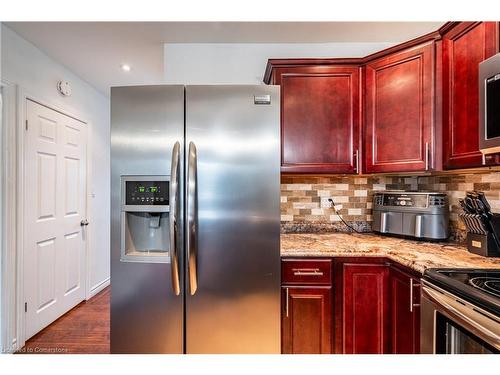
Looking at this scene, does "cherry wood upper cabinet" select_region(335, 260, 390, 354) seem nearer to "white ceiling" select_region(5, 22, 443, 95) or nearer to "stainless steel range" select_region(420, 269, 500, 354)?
"stainless steel range" select_region(420, 269, 500, 354)

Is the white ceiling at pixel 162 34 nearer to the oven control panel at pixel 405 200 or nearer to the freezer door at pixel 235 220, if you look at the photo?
the freezer door at pixel 235 220

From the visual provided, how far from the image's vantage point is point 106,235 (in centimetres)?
331

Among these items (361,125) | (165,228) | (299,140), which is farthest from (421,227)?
(165,228)

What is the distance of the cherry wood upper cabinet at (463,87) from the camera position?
4.25ft

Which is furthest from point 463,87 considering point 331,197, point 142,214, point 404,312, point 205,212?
point 142,214

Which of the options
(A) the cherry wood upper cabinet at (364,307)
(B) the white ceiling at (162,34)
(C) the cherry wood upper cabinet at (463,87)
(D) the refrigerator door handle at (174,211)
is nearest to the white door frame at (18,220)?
(B) the white ceiling at (162,34)

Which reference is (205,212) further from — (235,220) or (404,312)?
(404,312)

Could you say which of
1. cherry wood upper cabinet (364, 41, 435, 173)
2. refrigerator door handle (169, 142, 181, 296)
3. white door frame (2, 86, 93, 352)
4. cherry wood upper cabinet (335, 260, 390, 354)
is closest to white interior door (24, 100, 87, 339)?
white door frame (2, 86, 93, 352)

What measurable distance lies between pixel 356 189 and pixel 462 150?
0.81 m

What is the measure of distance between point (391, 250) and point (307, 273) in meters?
0.50

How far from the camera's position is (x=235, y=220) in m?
1.43

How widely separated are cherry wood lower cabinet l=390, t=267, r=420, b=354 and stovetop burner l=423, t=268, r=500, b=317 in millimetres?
180

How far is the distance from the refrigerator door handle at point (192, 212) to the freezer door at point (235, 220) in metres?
0.03
